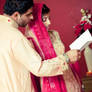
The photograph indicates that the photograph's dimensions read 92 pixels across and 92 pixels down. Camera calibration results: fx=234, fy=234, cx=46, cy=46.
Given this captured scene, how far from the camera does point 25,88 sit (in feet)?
4.90

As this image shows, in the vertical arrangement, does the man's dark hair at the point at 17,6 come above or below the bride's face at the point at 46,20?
above

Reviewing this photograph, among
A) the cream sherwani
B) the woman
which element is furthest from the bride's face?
the cream sherwani

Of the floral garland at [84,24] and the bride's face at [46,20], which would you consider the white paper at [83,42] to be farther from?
the floral garland at [84,24]

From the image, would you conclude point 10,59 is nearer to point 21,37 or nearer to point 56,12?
point 21,37

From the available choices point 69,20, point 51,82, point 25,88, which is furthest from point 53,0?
point 25,88

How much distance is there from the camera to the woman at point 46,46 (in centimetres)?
172

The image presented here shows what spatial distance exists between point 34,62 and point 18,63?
14 cm

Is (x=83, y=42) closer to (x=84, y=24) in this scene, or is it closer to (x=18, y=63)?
(x=18, y=63)

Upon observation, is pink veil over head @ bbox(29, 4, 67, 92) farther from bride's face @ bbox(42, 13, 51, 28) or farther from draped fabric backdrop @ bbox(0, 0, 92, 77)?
draped fabric backdrop @ bbox(0, 0, 92, 77)

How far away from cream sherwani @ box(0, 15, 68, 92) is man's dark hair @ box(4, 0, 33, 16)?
0.33 ft

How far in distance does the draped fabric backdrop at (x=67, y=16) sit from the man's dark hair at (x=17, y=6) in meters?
1.29

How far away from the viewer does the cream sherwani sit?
1416 millimetres

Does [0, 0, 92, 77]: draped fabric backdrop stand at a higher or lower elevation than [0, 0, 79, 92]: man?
higher

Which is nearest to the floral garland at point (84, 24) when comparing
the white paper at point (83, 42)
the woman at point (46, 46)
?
the woman at point (46, 46)
